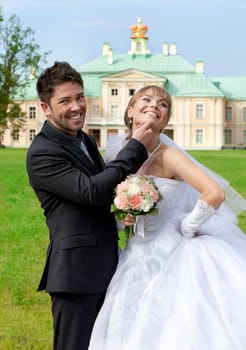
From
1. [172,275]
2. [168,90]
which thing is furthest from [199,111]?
[172,275]

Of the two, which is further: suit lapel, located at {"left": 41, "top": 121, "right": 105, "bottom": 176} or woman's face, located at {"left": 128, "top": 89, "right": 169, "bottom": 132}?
woman's face, located at {"left": 128, "top": 89, "right": 169, "bottom": 132}

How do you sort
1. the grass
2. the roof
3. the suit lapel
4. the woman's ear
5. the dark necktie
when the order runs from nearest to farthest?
the suit lapel < the dark necktie < the woman's ear < the grass < the roof

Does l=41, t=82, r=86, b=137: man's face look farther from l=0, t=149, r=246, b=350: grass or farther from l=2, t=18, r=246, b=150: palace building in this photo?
l=2, t=18, r=246, b=150: palace building

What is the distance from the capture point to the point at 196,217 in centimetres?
405

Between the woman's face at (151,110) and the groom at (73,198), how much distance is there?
4.7 inches

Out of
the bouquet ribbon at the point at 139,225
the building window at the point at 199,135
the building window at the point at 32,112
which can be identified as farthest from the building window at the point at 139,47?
the bouquet ribbon at the point at 139,225

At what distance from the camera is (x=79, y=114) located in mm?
3822

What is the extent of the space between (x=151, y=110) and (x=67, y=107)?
1.71 feet

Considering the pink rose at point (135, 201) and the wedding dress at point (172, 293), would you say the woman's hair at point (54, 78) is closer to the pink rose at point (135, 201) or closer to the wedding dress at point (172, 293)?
Answer: the pink rose at point (135, 201)

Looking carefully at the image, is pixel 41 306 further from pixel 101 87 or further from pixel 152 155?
pixel 101 87

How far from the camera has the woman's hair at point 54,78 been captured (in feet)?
12.3

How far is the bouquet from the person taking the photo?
12.3 ft

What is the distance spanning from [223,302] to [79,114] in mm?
1235

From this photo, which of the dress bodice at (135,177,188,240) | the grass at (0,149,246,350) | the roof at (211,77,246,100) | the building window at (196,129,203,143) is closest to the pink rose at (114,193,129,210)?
the dress bodice at (135,177,188,240)
